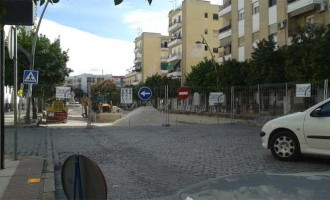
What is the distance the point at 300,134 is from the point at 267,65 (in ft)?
82.5

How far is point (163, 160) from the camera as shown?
11.3 meters

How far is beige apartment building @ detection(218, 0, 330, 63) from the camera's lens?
121 feet

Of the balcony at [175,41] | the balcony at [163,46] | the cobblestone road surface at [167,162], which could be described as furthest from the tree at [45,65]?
the balcony at [163,46]

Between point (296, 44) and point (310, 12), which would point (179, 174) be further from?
point (310, 12)

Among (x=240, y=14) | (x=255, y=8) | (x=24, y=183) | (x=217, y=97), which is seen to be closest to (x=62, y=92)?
(x=217, y=97)

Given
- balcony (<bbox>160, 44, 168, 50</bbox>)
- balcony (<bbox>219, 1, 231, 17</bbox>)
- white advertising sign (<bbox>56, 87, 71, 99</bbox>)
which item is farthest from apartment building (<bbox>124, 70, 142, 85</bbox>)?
white advertising sign (<bbox>56, 87, 71, 99</bbox>)

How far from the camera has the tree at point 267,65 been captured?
34062mm

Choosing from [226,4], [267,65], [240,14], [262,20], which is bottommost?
[267,65]

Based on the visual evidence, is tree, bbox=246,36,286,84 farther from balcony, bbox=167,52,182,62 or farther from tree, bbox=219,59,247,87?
balcony, bbox=167,52,182,62

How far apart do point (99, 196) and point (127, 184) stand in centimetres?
514

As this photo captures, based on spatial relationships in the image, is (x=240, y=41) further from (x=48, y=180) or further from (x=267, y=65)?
(x=48, y=180)

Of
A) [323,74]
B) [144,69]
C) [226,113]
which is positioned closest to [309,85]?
[323,74]

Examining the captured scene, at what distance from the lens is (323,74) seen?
27.9 m

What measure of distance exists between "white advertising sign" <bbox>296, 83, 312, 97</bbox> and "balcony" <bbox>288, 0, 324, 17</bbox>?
15423mm
